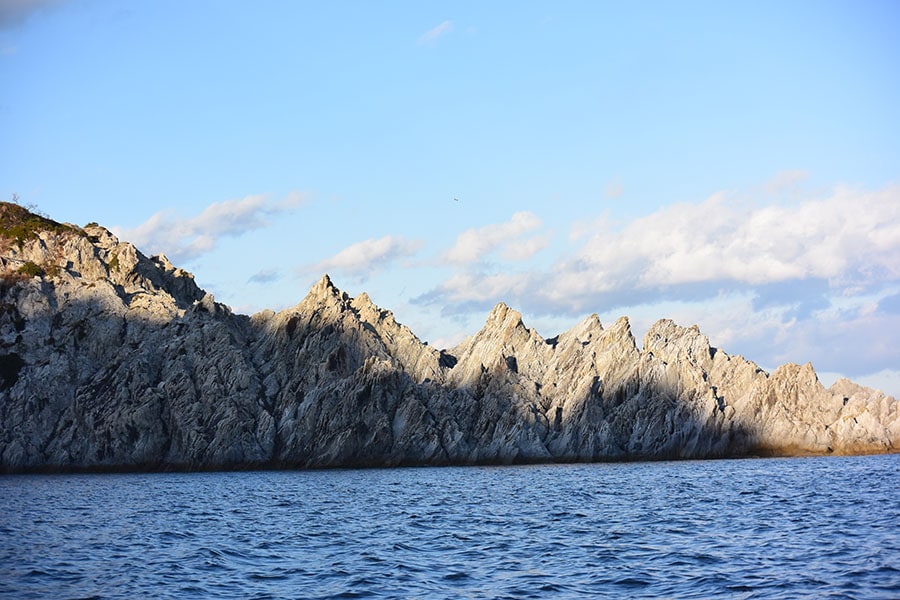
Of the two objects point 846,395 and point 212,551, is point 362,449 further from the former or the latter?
point 212,551

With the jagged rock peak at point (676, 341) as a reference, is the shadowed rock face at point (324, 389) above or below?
below

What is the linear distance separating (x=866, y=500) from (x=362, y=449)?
9826 cm

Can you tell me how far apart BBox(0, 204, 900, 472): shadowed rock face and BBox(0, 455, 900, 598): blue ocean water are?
55.1m

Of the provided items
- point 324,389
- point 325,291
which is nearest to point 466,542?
point 324,389

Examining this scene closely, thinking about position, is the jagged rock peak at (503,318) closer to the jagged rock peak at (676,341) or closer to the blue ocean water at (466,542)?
the jagged rock peak at (676,341)

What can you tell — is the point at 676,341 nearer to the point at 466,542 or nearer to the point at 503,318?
the point at 503,318

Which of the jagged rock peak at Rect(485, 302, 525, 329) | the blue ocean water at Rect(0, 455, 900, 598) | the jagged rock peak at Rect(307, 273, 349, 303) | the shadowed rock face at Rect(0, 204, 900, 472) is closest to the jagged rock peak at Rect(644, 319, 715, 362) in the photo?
the shadowed rock face at Rect(0, 204, 900, 472)

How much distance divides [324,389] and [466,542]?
355ft

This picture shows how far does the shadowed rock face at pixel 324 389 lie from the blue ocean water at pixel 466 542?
55145mm

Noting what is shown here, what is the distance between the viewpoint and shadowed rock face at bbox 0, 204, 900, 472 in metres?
144

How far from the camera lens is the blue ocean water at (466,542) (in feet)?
119

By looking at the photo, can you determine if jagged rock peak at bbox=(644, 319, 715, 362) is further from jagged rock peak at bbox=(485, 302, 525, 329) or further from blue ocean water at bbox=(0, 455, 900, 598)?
blue ocean water at bbox=(0, 455, 900, 598)

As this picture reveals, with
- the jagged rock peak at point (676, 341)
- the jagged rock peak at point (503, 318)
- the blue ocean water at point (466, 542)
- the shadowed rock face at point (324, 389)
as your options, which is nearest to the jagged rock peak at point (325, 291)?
the shadowed rock face at point (324, 389)

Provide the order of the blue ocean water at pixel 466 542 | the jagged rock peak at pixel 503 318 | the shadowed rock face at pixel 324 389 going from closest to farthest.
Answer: the blue ocean water at pixel 466 542
the shadowed rock face at pixel 324 389
the jagged rock peak at pixel 503 318
